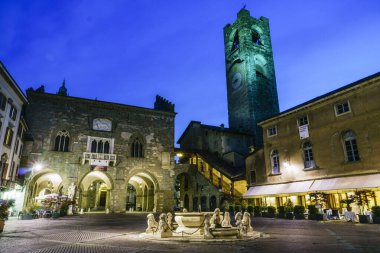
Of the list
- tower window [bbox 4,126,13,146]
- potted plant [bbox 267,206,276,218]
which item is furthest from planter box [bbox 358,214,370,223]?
tower window [bbox 4,126,13,146]

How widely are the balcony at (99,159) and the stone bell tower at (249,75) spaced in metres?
22.4

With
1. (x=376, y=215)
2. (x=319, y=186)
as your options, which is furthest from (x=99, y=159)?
(x=376, y=215)

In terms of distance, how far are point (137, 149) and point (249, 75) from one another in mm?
23821

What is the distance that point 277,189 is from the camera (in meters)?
23.2

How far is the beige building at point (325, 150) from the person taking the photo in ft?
58.2

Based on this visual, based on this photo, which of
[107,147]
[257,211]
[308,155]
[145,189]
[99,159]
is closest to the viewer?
[308,155]

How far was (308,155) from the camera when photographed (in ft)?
71.6

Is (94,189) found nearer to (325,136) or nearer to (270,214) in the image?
(270,214)

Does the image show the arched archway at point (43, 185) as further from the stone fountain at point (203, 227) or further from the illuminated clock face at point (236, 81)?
the illuminated clock face at point (236, 81)

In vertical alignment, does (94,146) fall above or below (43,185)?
above

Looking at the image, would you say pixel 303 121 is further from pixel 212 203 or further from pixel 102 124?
pixel 102 124

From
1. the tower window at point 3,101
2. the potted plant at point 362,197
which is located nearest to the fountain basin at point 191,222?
the potted plant at point 362,197

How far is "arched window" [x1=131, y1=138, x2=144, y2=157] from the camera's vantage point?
3009 centimetres

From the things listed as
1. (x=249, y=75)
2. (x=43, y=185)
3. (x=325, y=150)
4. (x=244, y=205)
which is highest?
(x=249, y=75)
